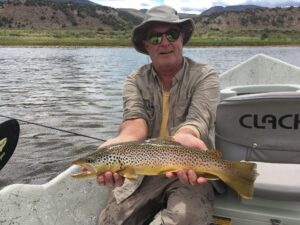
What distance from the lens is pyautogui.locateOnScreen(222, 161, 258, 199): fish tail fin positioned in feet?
11.2

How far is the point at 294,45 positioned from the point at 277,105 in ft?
260

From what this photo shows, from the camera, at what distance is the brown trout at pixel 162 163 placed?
10.9ft

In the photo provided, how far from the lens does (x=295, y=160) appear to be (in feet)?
13.5

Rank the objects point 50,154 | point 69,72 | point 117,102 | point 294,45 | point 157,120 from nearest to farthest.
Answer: point 157,120 → point 50,154 → point 117,102 → point 69,72 → point 294,45

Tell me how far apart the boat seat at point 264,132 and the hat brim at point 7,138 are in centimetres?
305

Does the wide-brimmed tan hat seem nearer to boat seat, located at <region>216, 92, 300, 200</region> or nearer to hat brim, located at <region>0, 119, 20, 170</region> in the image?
boat seat, located at <region>216, 92, 300, 200</region>

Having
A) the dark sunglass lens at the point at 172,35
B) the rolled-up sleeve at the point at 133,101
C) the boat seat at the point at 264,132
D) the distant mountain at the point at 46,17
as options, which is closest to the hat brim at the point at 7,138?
A: the rolled-up sleeve at the point at 133,101

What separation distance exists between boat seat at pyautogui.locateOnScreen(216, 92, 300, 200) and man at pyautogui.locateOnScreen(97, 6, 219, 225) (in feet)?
0.70

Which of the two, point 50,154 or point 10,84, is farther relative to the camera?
point 10,84

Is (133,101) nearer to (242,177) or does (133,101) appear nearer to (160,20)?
(160,20)

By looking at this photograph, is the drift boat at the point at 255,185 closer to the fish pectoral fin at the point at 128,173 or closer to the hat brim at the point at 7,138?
the fish pectoral fin at the point at 128,173


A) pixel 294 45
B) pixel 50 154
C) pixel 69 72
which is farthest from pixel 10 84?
pixel 294 45

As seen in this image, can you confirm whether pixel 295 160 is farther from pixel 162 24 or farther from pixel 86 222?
pixel 86 222

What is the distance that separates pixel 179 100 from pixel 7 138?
2.99 metres
